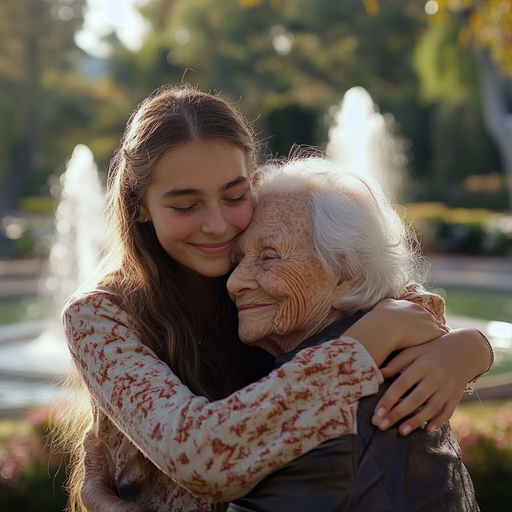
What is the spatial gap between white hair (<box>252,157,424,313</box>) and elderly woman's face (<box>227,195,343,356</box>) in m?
0.03

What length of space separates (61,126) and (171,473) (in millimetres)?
32093

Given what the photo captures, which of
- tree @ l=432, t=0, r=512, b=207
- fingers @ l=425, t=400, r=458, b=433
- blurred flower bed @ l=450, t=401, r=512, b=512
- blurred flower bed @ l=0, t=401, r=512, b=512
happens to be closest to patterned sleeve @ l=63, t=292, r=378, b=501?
fingers @ l=425, t=400, r=458, b=433

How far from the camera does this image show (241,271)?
1.91m

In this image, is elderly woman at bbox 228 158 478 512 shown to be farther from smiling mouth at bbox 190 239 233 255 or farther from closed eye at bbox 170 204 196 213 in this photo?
closed eye at bbox 170 204 196 213

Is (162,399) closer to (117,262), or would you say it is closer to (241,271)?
(241,271)

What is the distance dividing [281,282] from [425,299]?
1.62 ft

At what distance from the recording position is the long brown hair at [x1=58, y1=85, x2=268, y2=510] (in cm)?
197

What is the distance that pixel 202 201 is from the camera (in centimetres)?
199

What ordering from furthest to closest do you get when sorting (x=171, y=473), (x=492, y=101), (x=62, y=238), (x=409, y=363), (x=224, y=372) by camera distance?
1. (x=492, y=101)
2. (x=62, y=238)
3. (x=224, y=372)
4. (x=409, y=363)
5. (x=171, y=473)

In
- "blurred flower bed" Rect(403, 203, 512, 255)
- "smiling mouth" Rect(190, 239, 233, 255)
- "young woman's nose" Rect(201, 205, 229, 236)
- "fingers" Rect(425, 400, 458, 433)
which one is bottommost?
"fingers" Rect(425, 400, 458, 433)

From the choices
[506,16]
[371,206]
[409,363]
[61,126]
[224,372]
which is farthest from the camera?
[61,126]

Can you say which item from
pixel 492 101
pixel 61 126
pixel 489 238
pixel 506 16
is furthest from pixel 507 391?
pixel 61 126

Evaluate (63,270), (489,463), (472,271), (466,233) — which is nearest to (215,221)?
(489,463)

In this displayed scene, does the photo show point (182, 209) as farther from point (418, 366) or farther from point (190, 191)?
point (418, 366)
